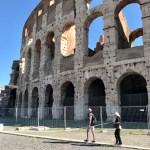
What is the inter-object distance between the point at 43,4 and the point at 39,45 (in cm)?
429

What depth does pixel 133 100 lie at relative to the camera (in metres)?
13.7

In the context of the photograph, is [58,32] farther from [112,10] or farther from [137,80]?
[137,80]

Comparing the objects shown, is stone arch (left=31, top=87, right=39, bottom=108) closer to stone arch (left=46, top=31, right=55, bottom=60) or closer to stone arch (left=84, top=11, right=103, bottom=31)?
stone arch (left=46, top=31, right=55, bottom=60)

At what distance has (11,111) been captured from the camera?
22.2 meters

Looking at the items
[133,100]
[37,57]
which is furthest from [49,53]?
[133,100]

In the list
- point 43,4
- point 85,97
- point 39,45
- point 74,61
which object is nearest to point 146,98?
point 85,97

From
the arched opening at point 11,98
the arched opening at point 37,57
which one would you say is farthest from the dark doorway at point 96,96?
the arched opening at point 11,98

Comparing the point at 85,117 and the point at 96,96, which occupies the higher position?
the point at 96,96

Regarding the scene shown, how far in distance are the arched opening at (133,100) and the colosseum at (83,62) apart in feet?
0.20

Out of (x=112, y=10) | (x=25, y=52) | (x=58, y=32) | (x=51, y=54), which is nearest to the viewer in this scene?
(x=112, y=10)

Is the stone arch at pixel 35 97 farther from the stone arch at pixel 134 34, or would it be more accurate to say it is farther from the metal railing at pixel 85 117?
the stone arch at pixel 134 34

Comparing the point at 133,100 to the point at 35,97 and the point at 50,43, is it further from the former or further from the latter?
the point at 35,97

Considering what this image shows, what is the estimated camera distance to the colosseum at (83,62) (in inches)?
541

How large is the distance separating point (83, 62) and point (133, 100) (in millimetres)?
4656
